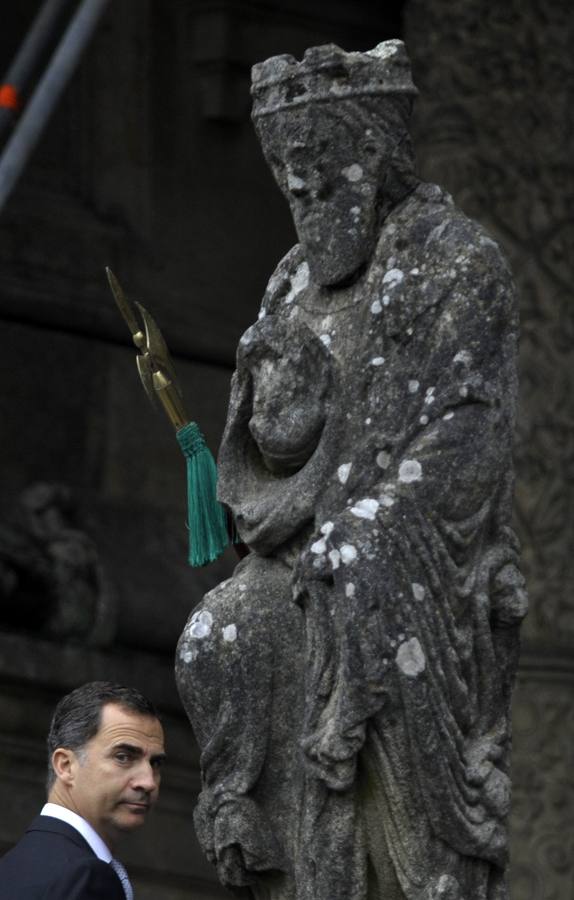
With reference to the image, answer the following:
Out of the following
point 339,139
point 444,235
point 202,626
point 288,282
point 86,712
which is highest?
point 339,139

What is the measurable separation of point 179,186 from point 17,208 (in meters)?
0.80

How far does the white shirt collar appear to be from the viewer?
27.4 feet

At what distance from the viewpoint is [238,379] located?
8.91 metres

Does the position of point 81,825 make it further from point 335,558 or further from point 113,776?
point 335,558

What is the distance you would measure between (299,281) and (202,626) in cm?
84

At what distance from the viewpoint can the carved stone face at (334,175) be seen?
8.82 m

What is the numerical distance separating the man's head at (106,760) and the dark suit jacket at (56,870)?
0.29 feet

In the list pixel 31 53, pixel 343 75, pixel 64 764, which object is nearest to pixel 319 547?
pixel 64 764

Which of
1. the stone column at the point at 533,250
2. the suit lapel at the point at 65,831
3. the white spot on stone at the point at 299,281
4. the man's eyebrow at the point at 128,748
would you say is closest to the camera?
the suit lapel at the point at 65,831

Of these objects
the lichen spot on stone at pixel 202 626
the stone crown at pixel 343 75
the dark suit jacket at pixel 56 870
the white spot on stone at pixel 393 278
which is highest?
the stone crown at pixel 343 75

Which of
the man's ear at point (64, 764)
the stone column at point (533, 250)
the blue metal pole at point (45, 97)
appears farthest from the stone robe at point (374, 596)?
the stone column at point (533, 250)

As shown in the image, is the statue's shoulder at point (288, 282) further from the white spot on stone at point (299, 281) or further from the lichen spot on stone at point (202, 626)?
the lichen spot on stone at point (202, 626)

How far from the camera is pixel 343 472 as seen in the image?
865 cm

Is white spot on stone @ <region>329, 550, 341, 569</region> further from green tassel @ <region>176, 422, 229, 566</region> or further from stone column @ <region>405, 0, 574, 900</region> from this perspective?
stone column @ <region>405, 0, 574, 900</region>
